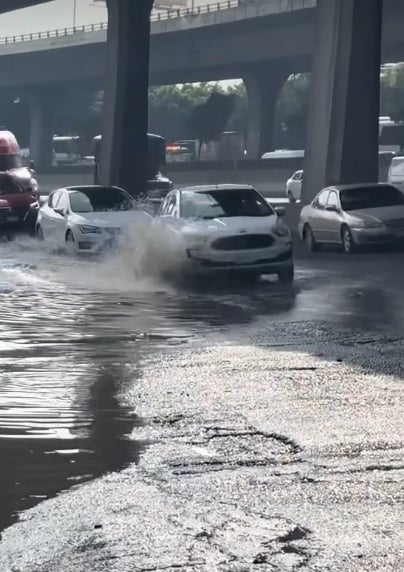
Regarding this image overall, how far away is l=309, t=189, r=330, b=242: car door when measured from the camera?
108ft

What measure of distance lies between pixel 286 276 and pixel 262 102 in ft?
279

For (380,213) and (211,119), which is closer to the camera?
(380,213)

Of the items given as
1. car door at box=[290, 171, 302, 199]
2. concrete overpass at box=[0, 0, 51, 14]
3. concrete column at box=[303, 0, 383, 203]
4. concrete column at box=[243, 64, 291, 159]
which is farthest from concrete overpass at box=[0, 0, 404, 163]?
concrete column at box=[303, 0, 383, 203]

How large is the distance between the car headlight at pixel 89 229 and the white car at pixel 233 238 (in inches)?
195

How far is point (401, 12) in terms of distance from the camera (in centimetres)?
6762

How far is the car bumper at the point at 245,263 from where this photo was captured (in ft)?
74.3

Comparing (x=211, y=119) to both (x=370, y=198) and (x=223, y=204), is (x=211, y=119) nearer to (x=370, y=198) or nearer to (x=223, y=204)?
(x=370, y=198)

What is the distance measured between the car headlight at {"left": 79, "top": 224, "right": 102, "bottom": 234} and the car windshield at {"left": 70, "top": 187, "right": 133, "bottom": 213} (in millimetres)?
951

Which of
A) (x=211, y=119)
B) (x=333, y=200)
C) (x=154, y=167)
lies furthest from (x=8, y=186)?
(x=211, y=119)

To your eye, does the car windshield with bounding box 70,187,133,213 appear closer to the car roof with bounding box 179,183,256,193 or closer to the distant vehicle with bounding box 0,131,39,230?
the car roof with bounding box 179,183,256,193

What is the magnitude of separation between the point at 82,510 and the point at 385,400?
13.1 feet

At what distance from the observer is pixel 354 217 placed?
31172 mm

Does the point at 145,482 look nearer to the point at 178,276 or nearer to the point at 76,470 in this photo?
the point at 76,470

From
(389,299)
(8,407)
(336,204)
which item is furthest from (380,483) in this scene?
(336,204)
